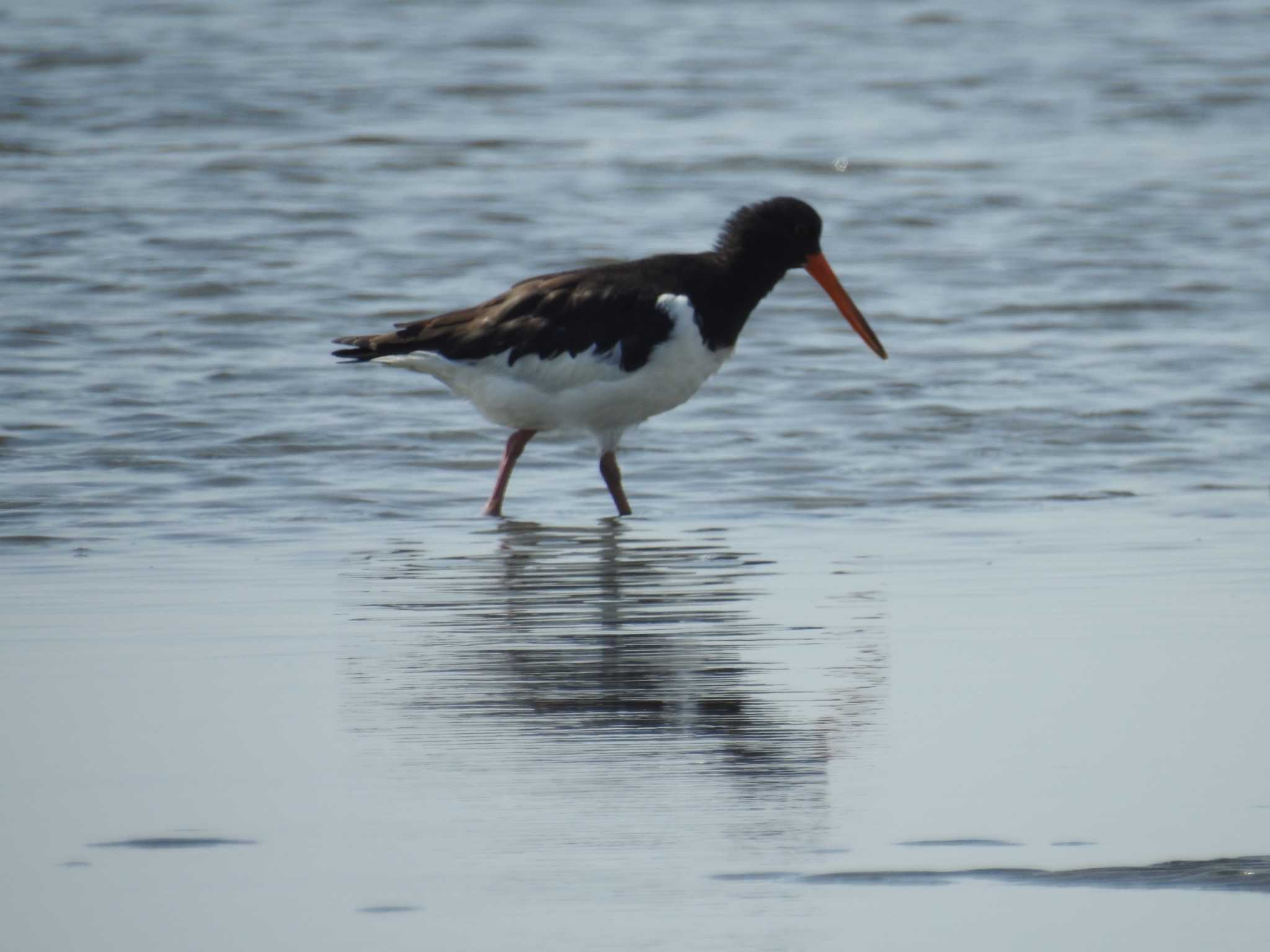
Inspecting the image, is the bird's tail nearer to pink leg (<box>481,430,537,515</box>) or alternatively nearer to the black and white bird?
the black and white bird

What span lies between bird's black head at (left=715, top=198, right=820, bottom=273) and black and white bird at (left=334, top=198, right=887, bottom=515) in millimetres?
20

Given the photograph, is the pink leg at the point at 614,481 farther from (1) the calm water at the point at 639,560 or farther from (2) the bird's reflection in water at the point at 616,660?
(2) the bird's reflection in water at the point at 616,660

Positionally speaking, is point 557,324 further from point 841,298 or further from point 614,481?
point 841,298

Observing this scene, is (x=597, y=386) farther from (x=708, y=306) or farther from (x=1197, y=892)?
(x=1197, y=892)

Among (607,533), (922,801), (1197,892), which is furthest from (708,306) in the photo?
(1197,892)

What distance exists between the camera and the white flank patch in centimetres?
762

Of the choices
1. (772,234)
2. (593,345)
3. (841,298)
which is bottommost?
(841,298)

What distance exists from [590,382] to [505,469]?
1.38ft

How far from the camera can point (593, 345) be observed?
25.0 feet

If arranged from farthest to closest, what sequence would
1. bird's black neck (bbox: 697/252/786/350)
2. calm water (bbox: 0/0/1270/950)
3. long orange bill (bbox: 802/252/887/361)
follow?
long orange bill (bbox: 802/252/887/361), bird's black neck (bbox: 697/252/786/350), calm water (bbox: 0/0/1270/950)

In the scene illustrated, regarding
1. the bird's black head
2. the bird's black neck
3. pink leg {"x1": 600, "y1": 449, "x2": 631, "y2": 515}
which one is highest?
the bird's black head

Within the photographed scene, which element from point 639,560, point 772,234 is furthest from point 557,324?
point 639,560

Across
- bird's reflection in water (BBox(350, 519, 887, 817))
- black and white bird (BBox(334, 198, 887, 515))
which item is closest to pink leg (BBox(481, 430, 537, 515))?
black and white bird (BBox(334, 198, 887, 515))

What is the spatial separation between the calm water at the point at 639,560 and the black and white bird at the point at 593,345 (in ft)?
1.18
